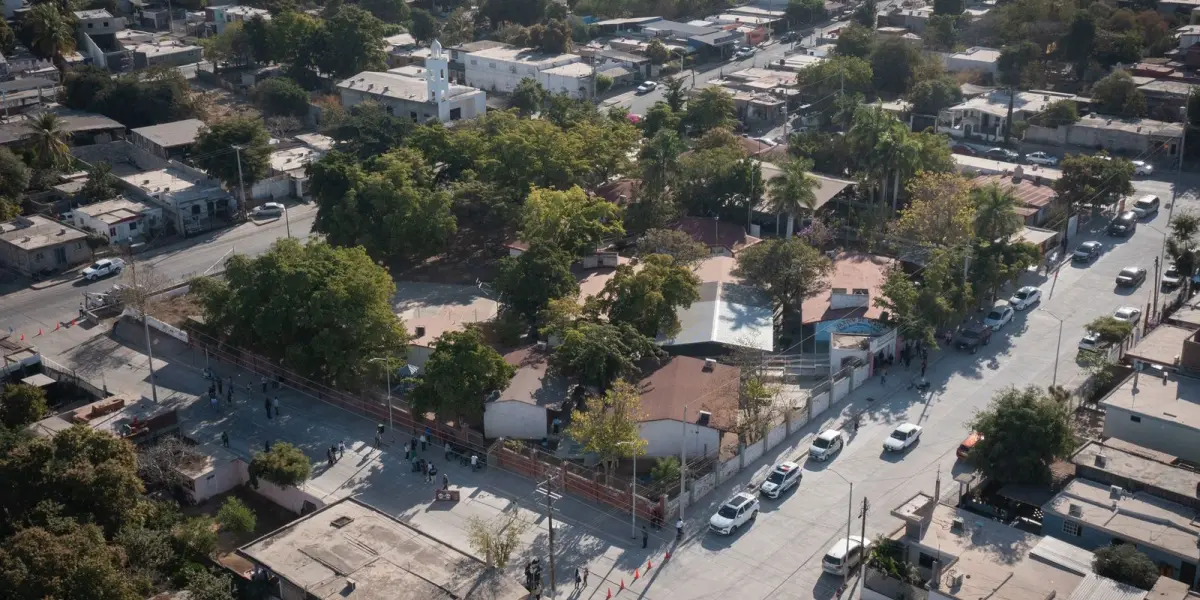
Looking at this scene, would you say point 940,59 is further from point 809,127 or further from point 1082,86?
point 809,127

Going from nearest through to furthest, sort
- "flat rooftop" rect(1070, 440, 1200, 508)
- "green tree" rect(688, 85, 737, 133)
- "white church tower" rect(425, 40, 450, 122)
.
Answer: "flat rooftop" rect(1070, 440, 1200, 508) → "green tree" rect(688, 85, 737, 133) → "white church tower" rect(425, 40, 450, 122)

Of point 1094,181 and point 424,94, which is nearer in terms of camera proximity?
point 1094,181

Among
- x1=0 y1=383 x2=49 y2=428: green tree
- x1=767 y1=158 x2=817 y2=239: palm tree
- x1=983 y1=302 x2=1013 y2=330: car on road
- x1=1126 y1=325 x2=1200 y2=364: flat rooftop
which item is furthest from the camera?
x1=767 y1=158 x2=817 y2=239: palm tree

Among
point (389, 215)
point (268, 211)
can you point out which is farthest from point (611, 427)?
point (268, 211)

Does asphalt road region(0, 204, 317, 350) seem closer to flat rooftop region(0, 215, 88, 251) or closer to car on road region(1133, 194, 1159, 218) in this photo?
flat rooftop region(0, 215, 88, 251)

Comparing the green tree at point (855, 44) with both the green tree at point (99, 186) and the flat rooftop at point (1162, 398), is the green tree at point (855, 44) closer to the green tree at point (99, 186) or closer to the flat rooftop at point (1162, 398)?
the flat rooftop at point (1162, 398)

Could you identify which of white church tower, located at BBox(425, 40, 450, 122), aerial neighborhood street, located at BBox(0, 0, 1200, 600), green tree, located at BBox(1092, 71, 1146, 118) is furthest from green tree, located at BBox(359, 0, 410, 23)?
green tree, located at BBox(1092, 71, 1146, 118)

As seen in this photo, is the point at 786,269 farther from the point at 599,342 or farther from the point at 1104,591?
the point at 1104,591
